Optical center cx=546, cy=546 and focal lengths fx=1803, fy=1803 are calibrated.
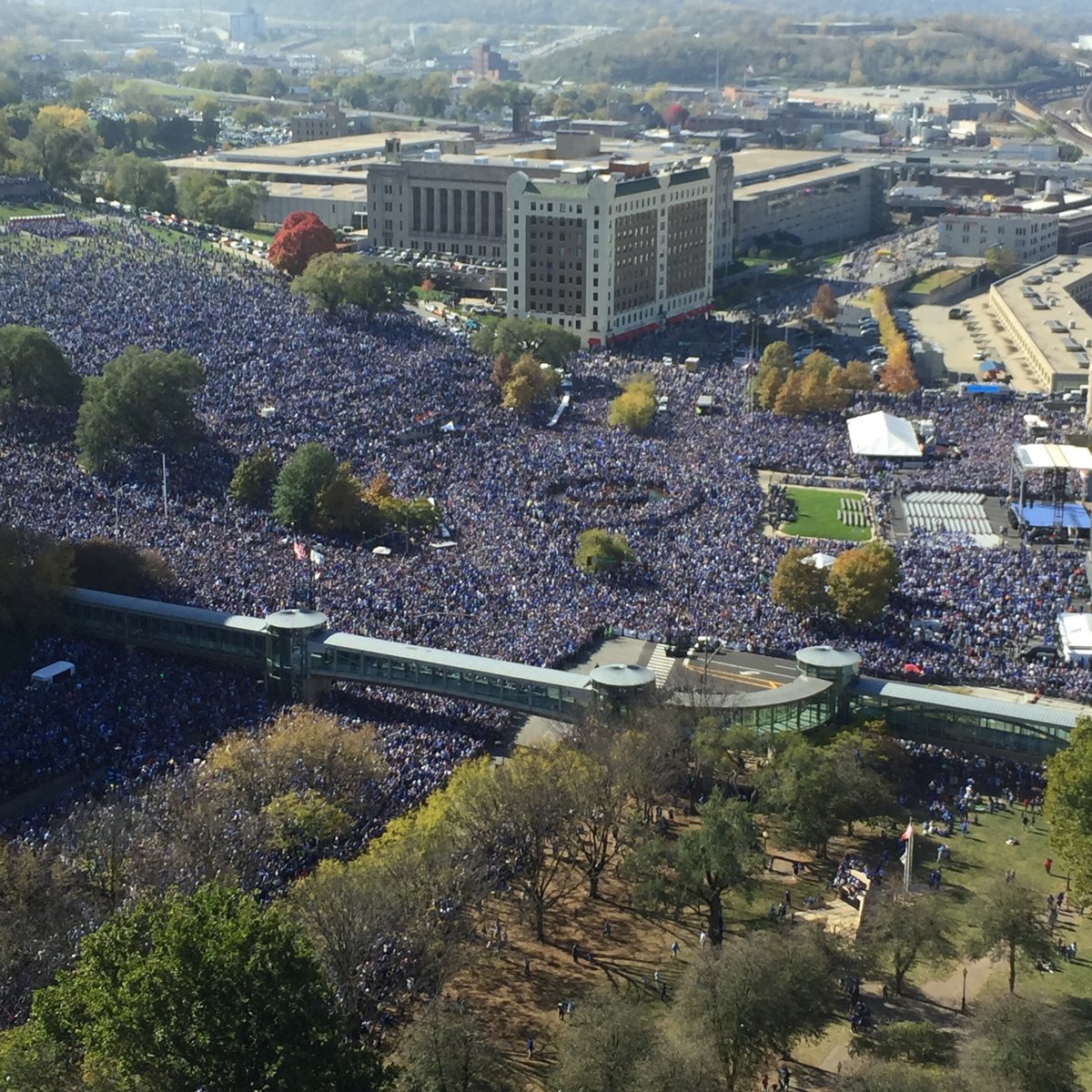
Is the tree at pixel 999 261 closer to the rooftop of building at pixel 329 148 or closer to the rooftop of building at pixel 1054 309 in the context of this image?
the rooftop of building at pixel 1054 309

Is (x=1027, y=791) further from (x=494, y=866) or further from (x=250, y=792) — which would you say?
(x=250, y=792)

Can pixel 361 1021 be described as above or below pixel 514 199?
below

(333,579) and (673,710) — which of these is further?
(333,579)

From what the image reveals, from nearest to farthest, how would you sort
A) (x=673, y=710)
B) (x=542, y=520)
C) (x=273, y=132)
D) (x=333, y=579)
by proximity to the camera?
(x=673, y=710), (x=333, y=579), (x=542, y=520), (x=273, y=132)

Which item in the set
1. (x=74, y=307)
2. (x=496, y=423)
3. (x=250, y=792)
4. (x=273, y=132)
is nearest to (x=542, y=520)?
(x=496, y=423)

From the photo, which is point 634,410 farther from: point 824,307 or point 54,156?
point 54,156

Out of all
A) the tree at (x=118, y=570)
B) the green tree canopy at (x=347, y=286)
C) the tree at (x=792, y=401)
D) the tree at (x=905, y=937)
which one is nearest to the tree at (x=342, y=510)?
the tree at (x=118, y=570)

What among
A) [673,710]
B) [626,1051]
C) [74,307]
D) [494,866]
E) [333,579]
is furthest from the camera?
[74,307]

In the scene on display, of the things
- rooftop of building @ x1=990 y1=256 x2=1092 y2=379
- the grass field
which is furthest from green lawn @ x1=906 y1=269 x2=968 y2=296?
the grass field
